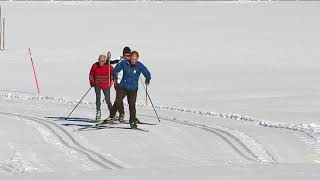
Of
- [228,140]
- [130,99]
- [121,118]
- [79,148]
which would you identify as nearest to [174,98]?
[121,118]

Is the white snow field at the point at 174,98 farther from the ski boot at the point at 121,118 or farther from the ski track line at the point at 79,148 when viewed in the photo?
the ski boot at the point at 121,118

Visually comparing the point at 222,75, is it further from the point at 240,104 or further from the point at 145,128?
the point at 145,128

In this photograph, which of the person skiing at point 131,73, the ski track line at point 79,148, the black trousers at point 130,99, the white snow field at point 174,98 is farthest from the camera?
the black trousers at point 130,99

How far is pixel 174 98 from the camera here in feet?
90.0

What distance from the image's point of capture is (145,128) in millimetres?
16453

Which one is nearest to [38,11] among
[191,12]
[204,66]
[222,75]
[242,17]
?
[191,12]

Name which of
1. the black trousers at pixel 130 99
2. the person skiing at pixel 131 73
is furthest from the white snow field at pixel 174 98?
the person skiing at pixel 131 73

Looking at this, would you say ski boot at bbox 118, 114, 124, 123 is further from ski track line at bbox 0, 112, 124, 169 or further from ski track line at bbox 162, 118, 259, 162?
ski track line at bbox 162, 118, 259, 162

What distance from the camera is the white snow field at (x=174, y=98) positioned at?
12.3 m

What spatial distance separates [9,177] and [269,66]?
34.6 m

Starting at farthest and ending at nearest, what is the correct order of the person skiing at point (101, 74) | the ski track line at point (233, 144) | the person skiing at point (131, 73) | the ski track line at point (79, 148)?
the person skiing at point (101, 74), the person skiing at point (131, 73), the ski track line at point (233, 144), the ski track line at point (79, 148)

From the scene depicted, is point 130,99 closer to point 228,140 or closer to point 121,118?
point 121,118

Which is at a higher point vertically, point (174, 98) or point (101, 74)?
point (101, 74)

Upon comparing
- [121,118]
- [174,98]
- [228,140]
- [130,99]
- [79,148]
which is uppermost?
[130,99]
